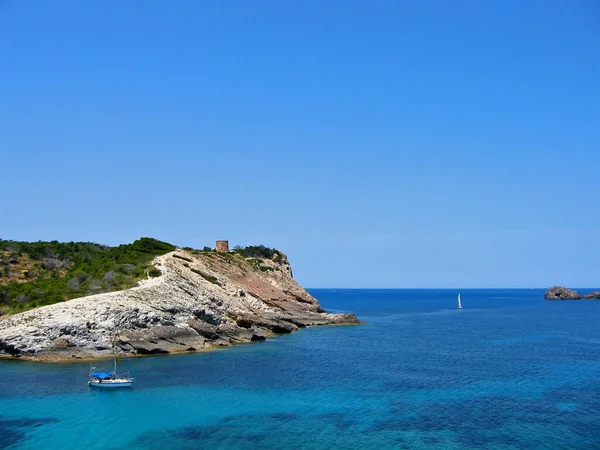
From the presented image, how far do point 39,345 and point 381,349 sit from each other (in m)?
37.7

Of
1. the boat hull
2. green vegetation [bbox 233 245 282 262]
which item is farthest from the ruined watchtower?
the boat hull

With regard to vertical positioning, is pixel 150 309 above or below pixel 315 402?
above

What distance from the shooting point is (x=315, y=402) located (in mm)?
37906

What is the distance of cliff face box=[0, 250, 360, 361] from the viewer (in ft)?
173

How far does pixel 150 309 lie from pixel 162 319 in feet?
5.69

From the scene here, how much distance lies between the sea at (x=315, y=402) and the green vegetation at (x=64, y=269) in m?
14.4

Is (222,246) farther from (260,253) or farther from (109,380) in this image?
(109,380)

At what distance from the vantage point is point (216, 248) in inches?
4592

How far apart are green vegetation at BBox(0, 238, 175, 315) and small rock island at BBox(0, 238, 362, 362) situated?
22 cm

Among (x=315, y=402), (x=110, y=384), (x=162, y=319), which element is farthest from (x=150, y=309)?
(x=315, y=402)

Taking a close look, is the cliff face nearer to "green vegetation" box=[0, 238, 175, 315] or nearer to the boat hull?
"green vegetation" box=[0, 238, 175, 315]

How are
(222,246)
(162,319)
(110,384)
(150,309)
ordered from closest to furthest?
1. (110,384)
2. (150,309)
3. (162,319)
4. (222,246)

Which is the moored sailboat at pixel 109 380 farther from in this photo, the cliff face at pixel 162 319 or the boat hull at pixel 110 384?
the cliff face at pixel 162 319

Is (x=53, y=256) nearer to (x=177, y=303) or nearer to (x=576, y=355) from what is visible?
(x=177, y=303)
